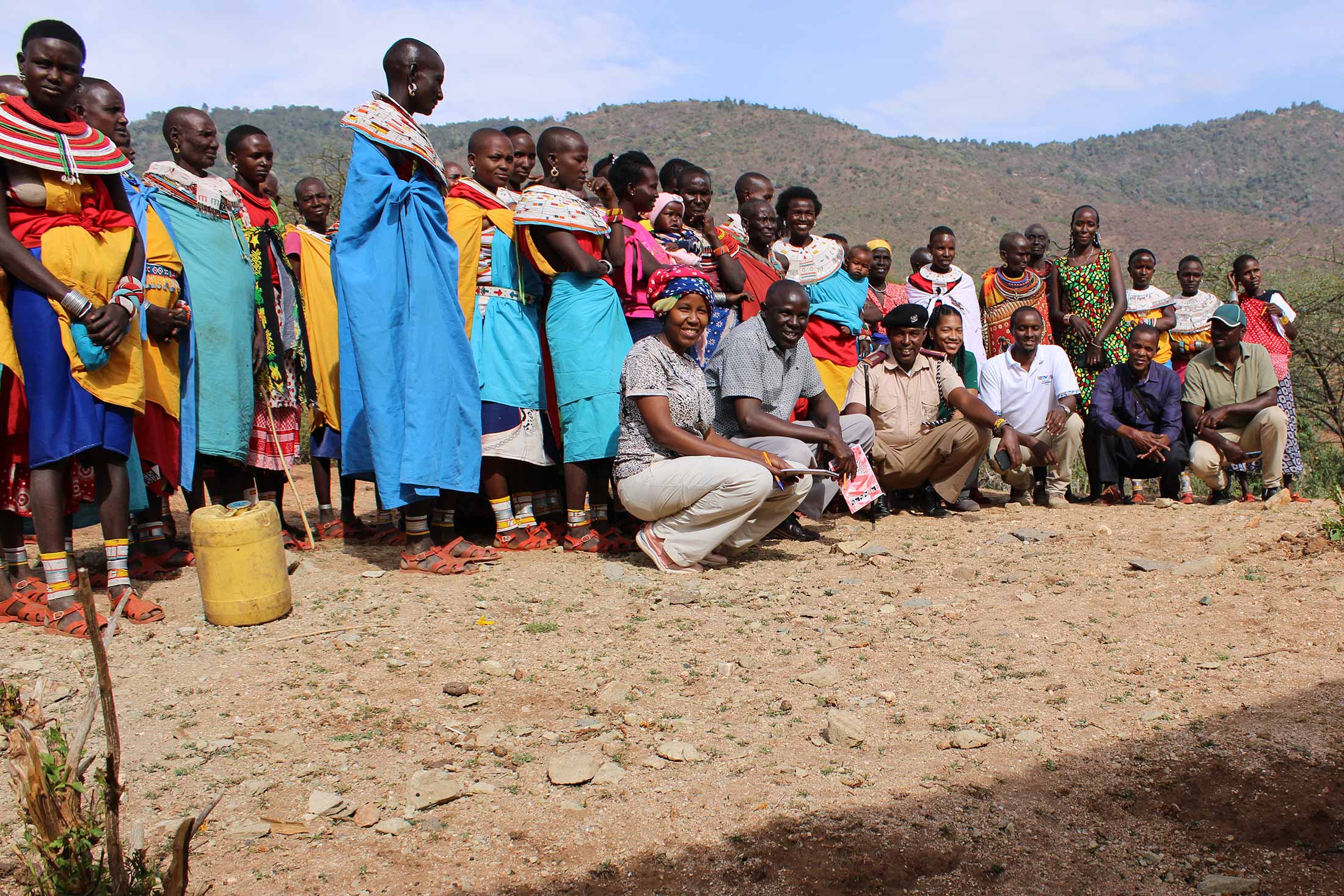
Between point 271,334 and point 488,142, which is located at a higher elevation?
point 488,142

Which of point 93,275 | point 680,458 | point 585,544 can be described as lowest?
point 585,544

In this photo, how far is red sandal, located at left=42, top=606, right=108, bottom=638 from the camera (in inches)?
146

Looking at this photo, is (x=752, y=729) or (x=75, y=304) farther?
(x=75, y=304)

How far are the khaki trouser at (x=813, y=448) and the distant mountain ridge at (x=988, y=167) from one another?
102ft

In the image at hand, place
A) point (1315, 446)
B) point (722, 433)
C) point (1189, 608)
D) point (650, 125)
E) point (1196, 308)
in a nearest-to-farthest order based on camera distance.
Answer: point (1189, 608) < point (722, 433) < point (1196, 308) < point (1315, 446) < point (650, 125)

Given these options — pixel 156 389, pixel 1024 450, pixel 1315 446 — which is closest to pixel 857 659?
pixel 156 389

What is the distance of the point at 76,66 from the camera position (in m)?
3.72

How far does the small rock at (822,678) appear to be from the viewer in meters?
3.31

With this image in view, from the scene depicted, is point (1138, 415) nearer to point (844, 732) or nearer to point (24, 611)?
point (844, 732)

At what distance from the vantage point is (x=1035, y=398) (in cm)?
662

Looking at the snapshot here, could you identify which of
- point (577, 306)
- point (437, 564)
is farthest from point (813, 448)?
point (437, 564)

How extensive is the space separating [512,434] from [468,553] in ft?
2.14

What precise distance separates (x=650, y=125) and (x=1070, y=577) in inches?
2551

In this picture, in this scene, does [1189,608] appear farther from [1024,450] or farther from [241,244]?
[241,244]
